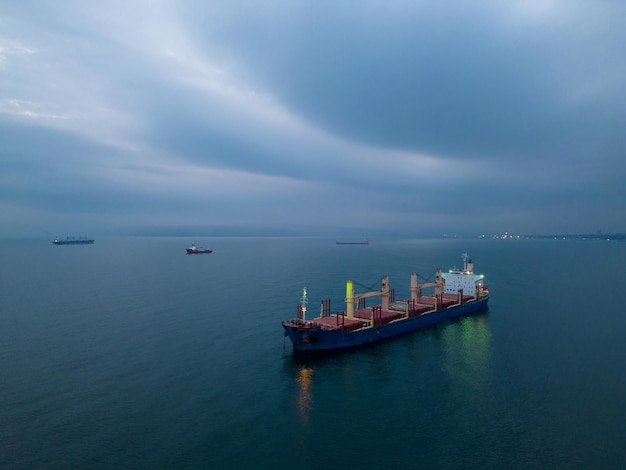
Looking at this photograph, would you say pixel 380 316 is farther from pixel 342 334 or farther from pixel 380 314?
pixel 342 334

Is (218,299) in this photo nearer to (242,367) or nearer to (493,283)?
(242,367)

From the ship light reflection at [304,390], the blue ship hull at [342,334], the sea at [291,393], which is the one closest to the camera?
the sea at [291,393]

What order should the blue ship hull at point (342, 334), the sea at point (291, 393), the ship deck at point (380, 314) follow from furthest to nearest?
1. the ship deck at point (380, 314)
2. the blue ship hull at point (342, 334)
3. the sea at point (291, 393)

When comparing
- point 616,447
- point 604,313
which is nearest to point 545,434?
point 616,447

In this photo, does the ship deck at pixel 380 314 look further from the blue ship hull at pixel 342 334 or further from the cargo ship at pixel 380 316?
the blue ship hull at pixel 342 334

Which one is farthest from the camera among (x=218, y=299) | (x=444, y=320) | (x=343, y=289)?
(x=343, y=289)

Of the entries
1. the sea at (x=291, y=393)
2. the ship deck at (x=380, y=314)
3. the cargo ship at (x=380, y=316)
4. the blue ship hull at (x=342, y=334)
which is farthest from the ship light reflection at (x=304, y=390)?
the ship deck at (x=380, y=314)

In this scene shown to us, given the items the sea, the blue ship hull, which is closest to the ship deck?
the blue ship hull
